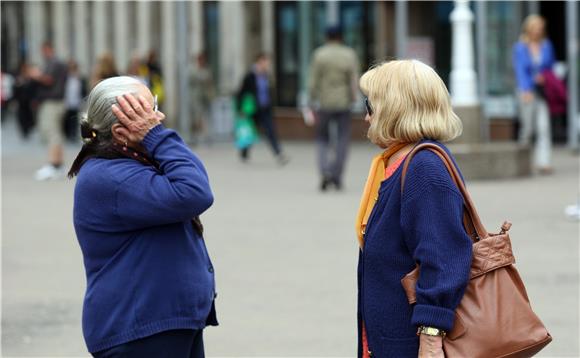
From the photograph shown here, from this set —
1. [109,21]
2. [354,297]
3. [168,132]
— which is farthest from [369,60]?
[168,132]

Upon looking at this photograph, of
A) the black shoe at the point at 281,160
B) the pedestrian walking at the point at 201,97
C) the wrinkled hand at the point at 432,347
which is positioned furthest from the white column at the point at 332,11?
the wrinkled hand at the point at 432,347

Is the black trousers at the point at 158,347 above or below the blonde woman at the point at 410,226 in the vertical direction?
below

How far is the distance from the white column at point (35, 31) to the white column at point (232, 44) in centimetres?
1144

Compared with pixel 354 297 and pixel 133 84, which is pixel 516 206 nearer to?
pixel 354 297

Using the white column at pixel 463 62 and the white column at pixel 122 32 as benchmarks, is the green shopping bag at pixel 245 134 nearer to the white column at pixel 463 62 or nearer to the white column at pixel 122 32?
the white column at pixel 463 62

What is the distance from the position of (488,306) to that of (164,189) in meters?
1.01

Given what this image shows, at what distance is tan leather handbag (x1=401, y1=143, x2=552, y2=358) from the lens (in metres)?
3.62

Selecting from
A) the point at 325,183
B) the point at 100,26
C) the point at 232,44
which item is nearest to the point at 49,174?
the point at 325,183

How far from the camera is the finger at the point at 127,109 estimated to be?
391cm

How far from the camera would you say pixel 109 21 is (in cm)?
3325

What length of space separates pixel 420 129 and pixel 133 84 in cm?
89

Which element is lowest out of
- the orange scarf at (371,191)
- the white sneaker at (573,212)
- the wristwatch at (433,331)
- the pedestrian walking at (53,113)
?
the white sneaker at (573,212)

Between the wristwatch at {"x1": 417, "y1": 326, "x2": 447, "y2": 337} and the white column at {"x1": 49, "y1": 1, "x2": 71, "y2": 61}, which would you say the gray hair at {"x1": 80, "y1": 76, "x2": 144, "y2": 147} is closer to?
the wristwatch at {"x1": 417, "y1": 326, "x2": 447, "y2": 337}

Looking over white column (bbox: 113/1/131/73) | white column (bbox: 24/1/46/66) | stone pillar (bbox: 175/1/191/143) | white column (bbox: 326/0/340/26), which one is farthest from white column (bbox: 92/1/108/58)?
white column (bbox: 326/0/340/26)
